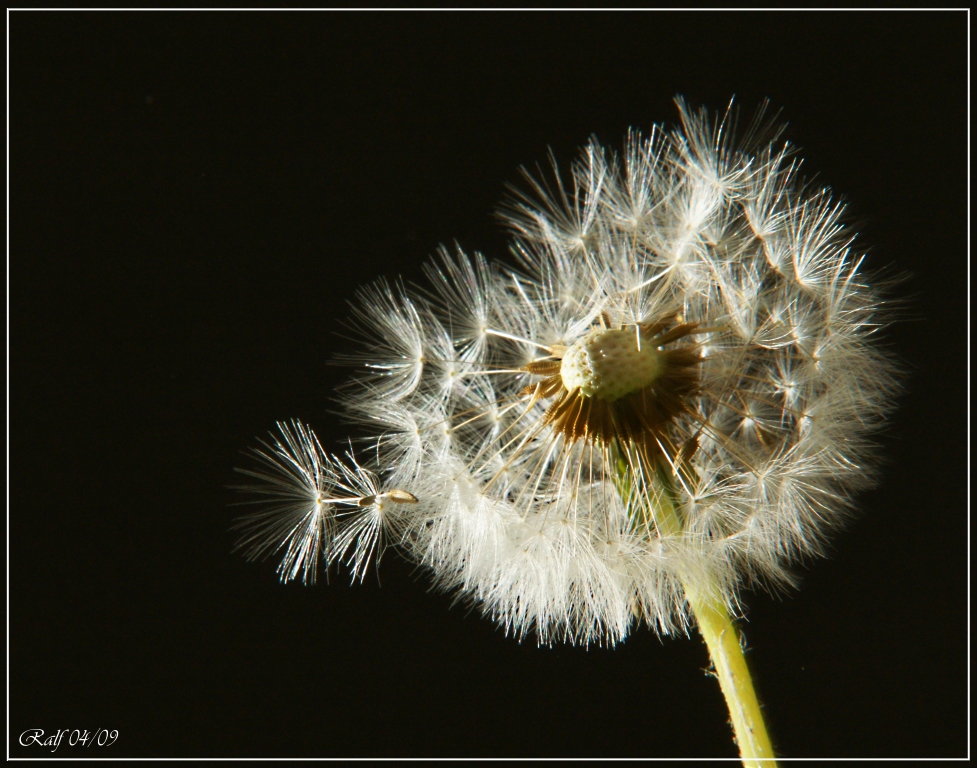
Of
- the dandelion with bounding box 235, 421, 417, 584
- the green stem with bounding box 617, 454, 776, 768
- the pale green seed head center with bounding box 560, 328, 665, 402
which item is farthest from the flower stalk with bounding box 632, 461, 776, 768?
the dandelion with bounding box 235, 421, 417, 584

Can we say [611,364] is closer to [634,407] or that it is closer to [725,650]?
[634,407]

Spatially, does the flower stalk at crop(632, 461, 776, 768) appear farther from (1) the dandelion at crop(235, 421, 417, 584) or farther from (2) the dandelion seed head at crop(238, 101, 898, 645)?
(1) the dandelion at crop(235, 421, 417, 584)

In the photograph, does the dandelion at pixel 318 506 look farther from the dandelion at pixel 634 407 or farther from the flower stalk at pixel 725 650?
the flower stalk at pixel 725 650

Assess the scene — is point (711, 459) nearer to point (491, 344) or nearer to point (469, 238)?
point (491, 344)

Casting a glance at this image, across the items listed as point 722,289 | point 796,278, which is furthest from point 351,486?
point 796,278

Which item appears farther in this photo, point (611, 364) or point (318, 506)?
point (318, 506)

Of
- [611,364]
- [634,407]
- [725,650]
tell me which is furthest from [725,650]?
[611,364]
